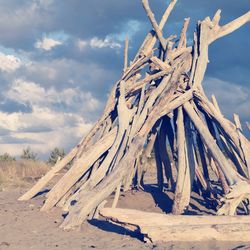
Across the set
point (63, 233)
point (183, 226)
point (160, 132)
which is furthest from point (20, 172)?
point (183, 226)

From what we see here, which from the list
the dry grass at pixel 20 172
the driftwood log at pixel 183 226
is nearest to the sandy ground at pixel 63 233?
the driftwood log at pixel 183 226

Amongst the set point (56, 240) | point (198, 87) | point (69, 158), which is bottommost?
point (56, 240)

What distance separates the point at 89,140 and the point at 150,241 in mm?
3682

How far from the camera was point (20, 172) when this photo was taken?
866 inches

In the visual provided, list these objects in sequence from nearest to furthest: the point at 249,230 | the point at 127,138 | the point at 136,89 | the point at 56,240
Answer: the point at 249,230 < the point at 56,240 < the point at 127,138 < the point at 136,89

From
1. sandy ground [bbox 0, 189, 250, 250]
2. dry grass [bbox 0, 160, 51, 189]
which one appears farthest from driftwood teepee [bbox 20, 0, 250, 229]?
dry grass [bbox 0, 160, 51, 189]

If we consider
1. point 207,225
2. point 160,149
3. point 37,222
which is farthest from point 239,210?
point 37,222

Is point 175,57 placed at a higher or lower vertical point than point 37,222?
higher

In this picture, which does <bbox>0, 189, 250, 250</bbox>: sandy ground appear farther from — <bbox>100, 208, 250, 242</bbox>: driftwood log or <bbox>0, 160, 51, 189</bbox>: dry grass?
<bbox>0, 160, 51, 189</bbox>: dry grass

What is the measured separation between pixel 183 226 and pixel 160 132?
3.66 m

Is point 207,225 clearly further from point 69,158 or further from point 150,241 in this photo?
point 69,158

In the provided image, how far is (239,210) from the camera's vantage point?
36.4ft

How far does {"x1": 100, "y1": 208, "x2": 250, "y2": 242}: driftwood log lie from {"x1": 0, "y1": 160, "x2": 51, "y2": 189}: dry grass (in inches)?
377

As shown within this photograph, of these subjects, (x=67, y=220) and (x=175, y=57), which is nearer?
(x=67, y=220)
